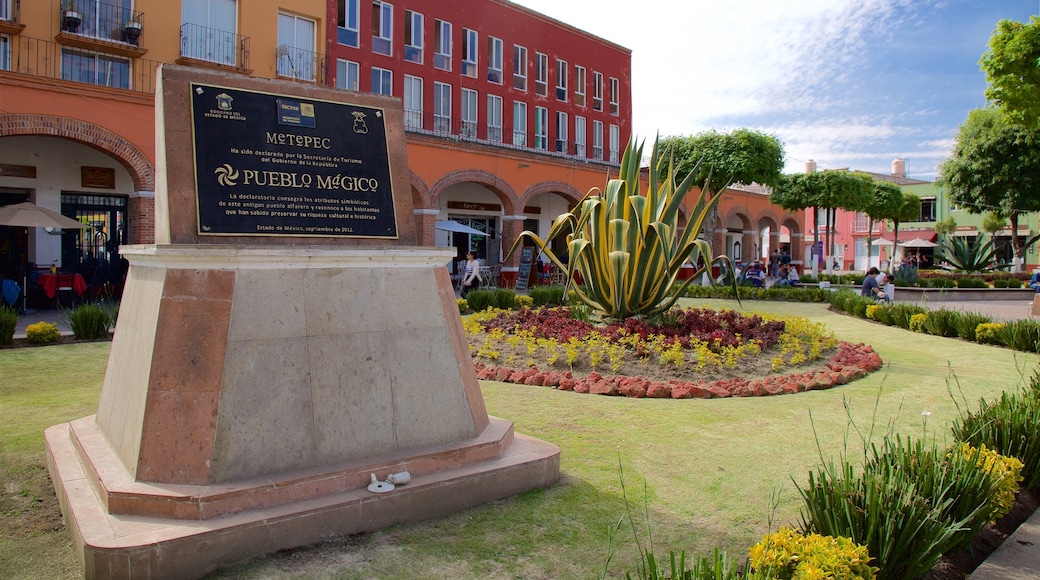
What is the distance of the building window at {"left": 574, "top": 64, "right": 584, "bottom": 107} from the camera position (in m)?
32.6

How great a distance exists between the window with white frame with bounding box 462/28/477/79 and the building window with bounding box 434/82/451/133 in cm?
120

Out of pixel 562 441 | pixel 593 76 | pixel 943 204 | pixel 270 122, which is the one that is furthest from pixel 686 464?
pixel 943 204

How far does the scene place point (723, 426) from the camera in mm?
5207

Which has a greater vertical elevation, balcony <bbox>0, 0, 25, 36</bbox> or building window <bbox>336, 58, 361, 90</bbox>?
building window <bbox>336, 58, 361, 90</bbox>

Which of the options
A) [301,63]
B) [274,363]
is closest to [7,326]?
[274,363]

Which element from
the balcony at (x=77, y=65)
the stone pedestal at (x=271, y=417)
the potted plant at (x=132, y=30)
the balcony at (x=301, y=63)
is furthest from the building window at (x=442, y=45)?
the stone pedestal at (x=271, y=417)

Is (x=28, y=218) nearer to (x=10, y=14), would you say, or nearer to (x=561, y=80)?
(x=10, y=14)

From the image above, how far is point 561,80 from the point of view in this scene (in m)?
31.8

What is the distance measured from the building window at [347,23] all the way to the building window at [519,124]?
792 cm

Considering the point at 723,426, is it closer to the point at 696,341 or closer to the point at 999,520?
the point at 999,520

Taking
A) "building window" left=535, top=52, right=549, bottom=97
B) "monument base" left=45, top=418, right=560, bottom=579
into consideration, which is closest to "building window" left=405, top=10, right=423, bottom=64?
"building window" left=535, top=52, right=549, bottom=97

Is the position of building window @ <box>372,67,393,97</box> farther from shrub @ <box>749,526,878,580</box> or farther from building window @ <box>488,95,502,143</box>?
shrub @ <box>749,526,878,580</box>

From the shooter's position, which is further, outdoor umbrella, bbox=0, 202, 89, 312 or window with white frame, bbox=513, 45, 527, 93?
window with white frame, bbox=513, 45, 527, 93

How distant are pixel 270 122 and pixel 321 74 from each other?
21.1m
